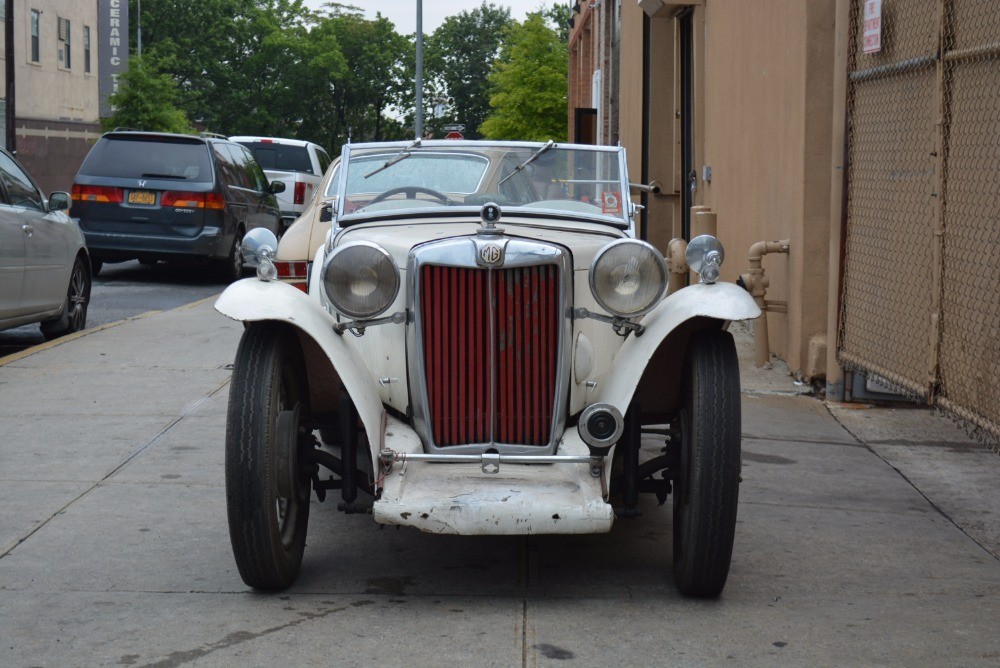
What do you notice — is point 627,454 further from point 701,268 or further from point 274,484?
point 274,484

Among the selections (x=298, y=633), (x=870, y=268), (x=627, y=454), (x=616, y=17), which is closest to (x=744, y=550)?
(x=627, y=454)

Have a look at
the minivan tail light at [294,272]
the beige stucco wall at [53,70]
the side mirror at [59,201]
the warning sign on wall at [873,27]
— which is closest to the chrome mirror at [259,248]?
the warning sign on wall at [873,27]

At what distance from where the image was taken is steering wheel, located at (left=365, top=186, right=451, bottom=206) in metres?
5.57

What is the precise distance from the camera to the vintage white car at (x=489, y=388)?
14.0ft

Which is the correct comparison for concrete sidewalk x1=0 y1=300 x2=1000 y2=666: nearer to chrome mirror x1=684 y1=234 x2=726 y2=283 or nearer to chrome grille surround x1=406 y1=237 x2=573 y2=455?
chrome grille surround x1=406 y1=237 x2=573 y2=455

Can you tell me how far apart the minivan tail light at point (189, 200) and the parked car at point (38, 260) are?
3988 mm

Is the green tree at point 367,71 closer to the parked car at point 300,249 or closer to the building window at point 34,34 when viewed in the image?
the building window at point 34,34

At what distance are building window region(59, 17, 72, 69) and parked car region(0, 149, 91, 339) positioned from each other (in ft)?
99.4

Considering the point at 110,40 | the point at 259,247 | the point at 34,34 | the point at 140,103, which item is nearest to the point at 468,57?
the point at 110,40

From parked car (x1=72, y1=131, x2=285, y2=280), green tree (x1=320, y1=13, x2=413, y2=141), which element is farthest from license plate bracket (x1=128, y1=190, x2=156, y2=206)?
green tree (x1=320, y1=13, x2=413, y2=141)

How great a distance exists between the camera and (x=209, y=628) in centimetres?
411

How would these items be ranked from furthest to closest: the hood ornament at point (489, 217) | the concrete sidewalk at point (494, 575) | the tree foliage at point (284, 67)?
the tree foliage at point (284, 67) → the hood ornament at point (489, 217) → the concrete sidewalk at point (494, 575)

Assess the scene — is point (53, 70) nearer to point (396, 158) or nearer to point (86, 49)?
point (86, 49)

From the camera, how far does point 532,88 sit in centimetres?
3819
